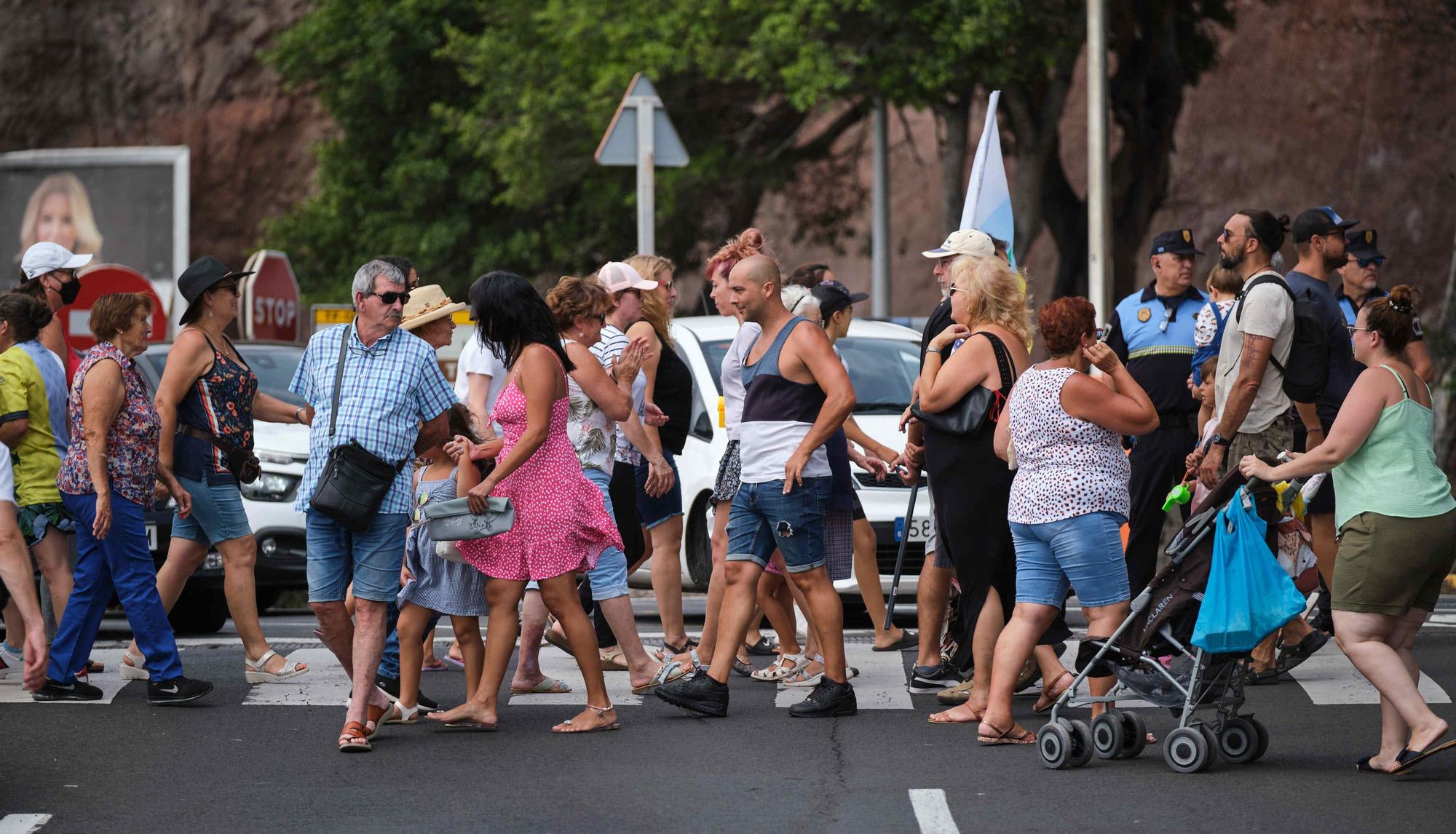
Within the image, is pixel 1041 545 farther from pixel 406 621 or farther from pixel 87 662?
pixel 87 662

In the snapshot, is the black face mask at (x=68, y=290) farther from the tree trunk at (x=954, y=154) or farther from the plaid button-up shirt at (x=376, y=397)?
the tree trunk at (x=954, y=154)

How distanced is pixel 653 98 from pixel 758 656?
5696mm

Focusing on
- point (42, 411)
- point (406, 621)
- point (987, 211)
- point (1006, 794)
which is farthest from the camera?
point (987, 211)

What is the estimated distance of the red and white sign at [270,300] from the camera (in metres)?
17.5

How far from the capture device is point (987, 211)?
9.52 meters

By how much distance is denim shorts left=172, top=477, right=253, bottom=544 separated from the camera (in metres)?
8.54

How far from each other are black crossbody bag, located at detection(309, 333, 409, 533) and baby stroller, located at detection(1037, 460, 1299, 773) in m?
2.52

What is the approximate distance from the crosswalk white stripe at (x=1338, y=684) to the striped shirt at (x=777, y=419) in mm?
2388

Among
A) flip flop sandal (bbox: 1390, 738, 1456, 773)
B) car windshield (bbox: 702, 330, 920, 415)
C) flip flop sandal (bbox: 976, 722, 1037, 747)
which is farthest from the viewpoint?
car windshield (bbox: 702, 330, 920, 415)

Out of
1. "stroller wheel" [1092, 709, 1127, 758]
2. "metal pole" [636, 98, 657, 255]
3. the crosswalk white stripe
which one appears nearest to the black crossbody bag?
"stroller wheel" [1092, 709, 1127, 758]

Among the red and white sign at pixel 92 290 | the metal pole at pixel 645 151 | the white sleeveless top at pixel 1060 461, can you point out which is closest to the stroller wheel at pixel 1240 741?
the white sleeveless top at pixel 1060 461

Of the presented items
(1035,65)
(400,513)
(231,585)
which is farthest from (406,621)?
(1035,65)

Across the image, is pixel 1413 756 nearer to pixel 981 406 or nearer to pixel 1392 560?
pixel 1392 560

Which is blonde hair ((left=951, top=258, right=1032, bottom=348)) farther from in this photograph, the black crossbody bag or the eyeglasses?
the black crossbody bag
